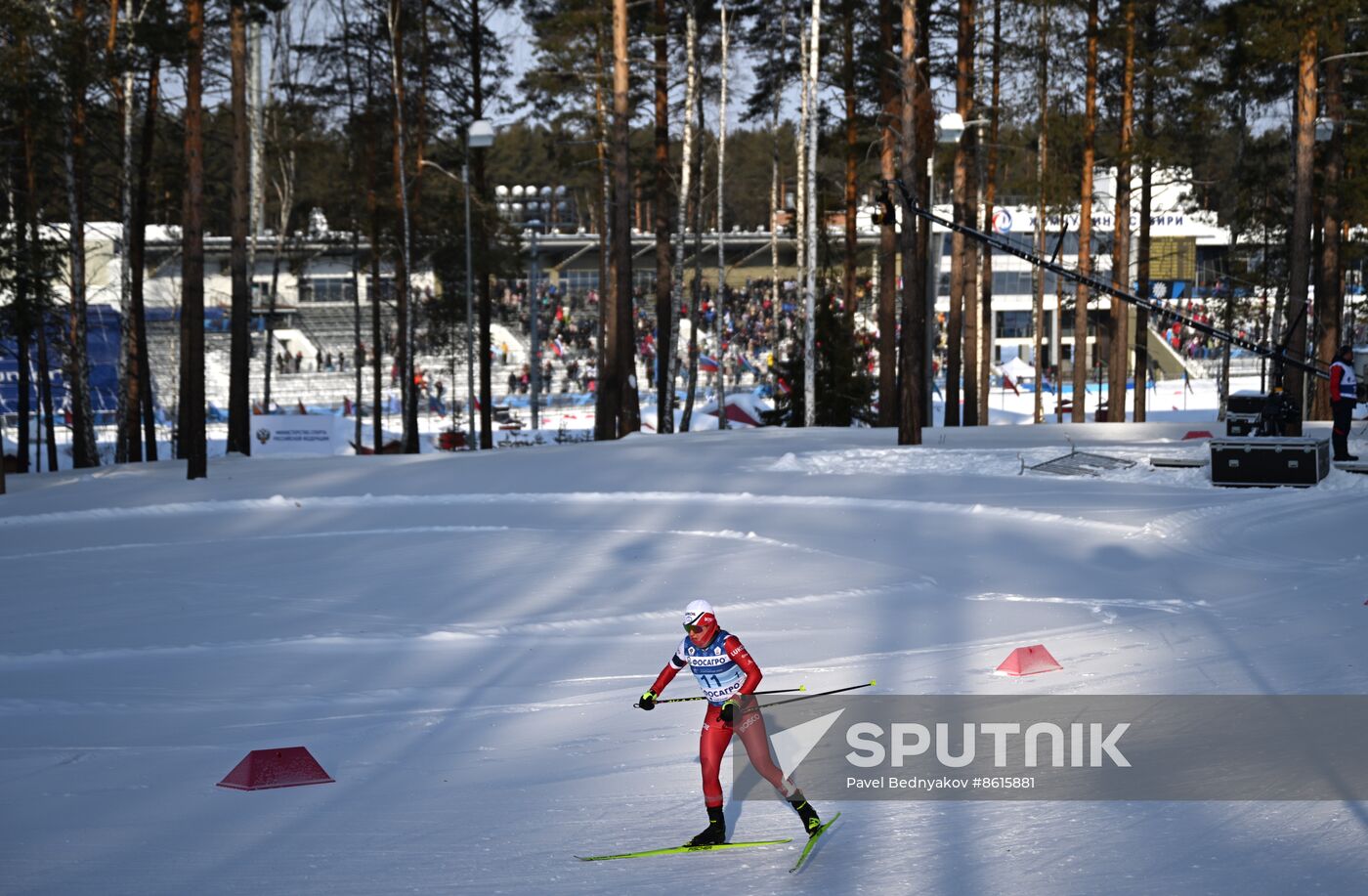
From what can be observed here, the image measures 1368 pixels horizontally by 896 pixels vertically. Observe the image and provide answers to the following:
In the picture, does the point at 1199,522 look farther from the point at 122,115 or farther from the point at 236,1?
the point at 122,115

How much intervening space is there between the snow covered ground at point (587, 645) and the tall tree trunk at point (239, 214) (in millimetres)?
3466

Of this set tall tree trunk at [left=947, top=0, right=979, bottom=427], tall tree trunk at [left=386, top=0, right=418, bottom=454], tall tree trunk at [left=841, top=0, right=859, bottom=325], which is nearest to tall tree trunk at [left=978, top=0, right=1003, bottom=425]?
tall tree trunk at [left=947, top=0, right=979, bottom=427]

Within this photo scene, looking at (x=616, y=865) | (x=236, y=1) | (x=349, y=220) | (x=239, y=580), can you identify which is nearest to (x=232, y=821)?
(x=616, y=865)

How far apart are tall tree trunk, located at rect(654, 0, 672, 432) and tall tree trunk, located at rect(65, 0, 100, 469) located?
12.1 m

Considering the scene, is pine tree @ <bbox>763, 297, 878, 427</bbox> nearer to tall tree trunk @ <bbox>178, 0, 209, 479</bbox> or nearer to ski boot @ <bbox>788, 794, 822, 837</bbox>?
tall tree trunk @ <bbox>178, 0, 209, 479</bbox>

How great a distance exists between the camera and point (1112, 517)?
17922mm

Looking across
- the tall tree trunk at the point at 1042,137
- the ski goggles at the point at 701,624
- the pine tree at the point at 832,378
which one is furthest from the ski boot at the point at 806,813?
the tall tree trunk at the point at 1042,137

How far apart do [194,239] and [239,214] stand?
2.70 m

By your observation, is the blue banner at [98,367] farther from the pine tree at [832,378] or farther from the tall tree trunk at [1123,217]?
the tall tree trunk at [1123,217]

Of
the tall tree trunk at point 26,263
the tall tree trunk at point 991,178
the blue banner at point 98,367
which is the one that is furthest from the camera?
the blue banner at point 98,367

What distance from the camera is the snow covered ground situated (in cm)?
760

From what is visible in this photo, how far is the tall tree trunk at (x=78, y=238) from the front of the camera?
27141 mm

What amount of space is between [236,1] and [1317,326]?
24.9m

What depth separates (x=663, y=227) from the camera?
35000 mm
